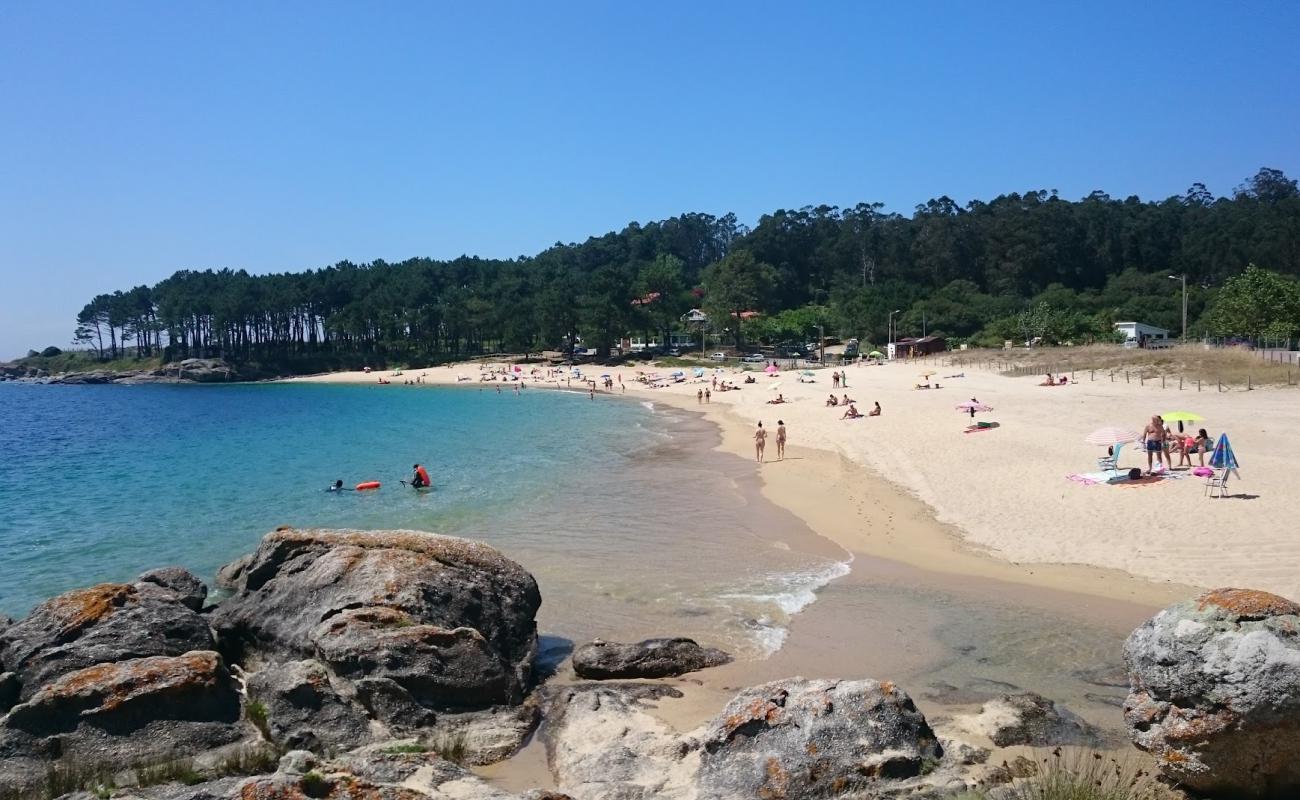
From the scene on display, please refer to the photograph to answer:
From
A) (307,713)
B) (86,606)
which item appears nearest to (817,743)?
(307,713)

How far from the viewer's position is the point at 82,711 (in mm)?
8711

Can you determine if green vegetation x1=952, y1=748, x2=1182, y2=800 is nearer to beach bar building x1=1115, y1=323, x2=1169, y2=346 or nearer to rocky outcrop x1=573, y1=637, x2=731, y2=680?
rocky outcrop x1=573, y1=637, x2=731, y2=680

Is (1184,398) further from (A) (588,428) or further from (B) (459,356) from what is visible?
(B) (459,356)

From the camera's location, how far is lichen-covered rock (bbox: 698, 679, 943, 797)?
7.00 m

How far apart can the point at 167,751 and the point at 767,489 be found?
66.1 feet

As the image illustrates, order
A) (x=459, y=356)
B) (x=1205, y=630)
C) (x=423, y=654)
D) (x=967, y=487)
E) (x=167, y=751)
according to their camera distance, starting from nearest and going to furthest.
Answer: (x=1205, y=630), (x=167, y=751), (x=423, y=654), (x=967, y=487), (x=459, y=356)

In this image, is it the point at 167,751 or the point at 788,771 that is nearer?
the point at 788,771

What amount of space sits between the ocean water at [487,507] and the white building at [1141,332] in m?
52.1

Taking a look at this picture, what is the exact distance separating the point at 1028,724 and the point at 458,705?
6.36 metres

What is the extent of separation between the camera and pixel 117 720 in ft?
28.6

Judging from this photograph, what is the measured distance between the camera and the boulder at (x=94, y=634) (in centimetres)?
967

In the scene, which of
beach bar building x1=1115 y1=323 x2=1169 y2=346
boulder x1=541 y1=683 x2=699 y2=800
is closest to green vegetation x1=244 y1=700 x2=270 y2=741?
boulder x1=541 y1=683 x2=699 y2=800

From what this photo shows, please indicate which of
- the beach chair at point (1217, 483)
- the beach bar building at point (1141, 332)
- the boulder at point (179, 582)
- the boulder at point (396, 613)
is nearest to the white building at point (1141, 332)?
the beach bar building at point (1141, 332)

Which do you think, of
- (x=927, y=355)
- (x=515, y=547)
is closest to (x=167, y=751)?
(x=515, y=547)
